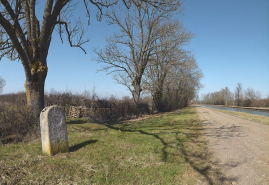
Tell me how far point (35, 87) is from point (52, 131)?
11.8 feet

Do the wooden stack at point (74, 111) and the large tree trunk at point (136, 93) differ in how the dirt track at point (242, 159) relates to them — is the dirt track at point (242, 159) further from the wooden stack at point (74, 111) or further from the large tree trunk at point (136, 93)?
the large tree trunk at point (136, 93)

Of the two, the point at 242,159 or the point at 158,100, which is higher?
the point at 158,100

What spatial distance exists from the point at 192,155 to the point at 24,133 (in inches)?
228

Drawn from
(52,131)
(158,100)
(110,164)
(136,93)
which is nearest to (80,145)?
(52,131)

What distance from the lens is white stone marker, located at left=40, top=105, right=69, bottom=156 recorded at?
4.49 meters

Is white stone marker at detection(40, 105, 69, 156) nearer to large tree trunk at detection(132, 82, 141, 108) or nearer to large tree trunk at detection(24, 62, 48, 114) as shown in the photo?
large tree trunk at detection(24, 62, 48, 114)

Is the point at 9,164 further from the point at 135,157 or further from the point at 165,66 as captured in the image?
the point at 165,66

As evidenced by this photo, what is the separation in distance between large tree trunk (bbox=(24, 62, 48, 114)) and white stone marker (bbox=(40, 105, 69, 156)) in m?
2.93

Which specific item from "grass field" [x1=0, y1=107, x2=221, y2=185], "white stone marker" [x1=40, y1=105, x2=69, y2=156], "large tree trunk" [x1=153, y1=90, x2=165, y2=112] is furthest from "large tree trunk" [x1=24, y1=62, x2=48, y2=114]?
"large tree trunk" [x1=153, y1=90, x2=165, y2=112]

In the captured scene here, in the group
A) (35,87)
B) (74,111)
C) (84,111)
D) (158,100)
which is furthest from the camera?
(158,100)

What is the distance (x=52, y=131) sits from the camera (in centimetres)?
458

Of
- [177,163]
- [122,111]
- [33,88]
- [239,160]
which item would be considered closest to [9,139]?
[33,88]

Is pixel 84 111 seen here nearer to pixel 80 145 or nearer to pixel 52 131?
pixel 80 145

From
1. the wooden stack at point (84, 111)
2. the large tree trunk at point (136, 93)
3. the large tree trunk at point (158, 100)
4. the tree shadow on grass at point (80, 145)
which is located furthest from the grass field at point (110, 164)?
the large tree trunk at point (158, 100)
